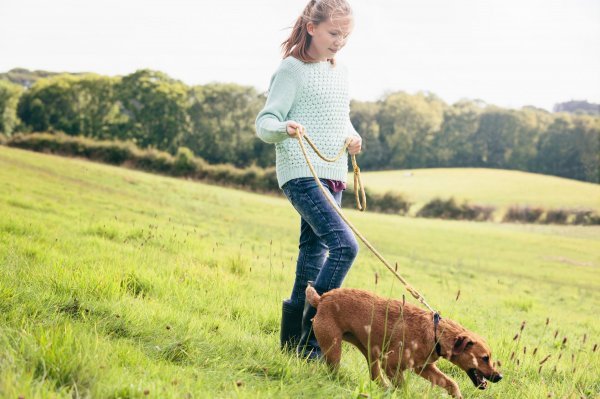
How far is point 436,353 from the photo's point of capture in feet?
10.6

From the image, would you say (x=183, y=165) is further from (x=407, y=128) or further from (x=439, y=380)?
(x=407, y=128)

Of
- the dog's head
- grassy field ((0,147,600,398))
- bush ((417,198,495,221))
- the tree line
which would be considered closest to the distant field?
bush ((417,198,495,221))

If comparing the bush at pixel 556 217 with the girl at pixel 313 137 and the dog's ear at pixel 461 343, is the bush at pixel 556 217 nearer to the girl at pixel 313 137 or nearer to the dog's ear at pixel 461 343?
the girl at pixel 313 137

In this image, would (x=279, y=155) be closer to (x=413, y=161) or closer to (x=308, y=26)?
(x=308, y=26)

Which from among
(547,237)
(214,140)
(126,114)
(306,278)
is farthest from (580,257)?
(126,114)

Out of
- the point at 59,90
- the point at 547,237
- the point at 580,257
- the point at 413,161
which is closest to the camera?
the point at 580,257

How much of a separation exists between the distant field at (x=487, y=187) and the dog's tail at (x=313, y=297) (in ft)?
113

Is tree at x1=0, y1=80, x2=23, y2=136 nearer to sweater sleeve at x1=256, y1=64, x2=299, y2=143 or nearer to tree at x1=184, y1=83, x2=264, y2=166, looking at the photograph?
tree at x1=184, y1=83, x2=264, y2=166

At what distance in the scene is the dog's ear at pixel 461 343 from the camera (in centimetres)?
312

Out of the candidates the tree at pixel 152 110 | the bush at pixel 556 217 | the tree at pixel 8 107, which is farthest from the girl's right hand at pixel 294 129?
the tree at pixel 152 110

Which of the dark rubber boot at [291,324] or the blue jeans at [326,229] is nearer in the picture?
the blue jeans at [326,229]

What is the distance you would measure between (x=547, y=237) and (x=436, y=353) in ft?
90.1

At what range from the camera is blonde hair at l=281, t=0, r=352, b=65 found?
3662 millimetres

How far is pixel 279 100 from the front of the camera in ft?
12.2
